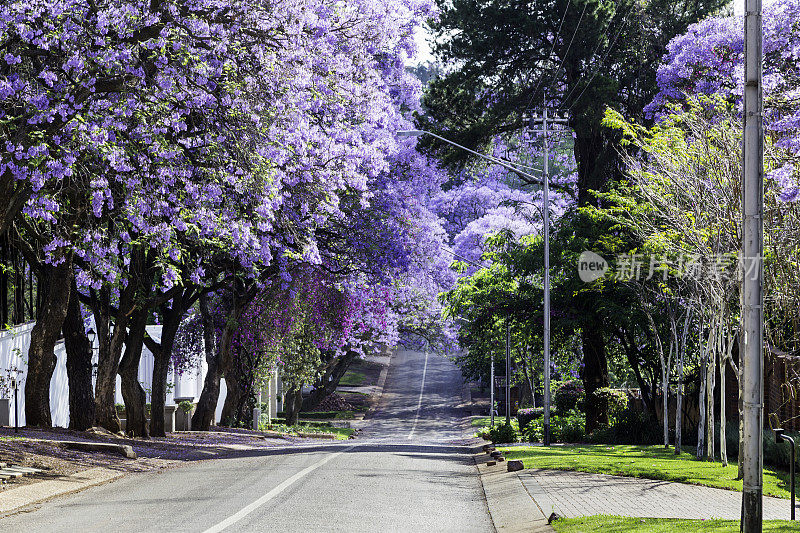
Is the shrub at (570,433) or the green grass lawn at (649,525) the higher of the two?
the green grass lawn at (649,525)

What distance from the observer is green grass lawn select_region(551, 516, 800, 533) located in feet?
32.2

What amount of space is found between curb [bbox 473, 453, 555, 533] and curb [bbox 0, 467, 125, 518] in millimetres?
5897

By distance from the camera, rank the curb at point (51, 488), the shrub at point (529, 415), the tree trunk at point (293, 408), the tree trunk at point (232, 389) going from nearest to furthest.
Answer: the curb at point (51, 488) → the tree trunk at point (232, 389) → the shrub at point (529, 415) → the tree trunk at point (293, 408)

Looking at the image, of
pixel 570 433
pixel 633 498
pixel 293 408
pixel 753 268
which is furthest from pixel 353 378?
pixel 753 268

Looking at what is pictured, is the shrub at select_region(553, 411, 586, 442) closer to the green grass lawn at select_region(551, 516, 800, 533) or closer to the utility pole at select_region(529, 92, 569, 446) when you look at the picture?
the utility pole at select_region(529, 92, 569, 446)

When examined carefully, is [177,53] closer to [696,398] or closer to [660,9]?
[660,9]

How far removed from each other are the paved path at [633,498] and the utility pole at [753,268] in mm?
2730

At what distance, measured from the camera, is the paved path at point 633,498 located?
1159 centimetres

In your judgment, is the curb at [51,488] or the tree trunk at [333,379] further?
the tree trunk at [333,379]

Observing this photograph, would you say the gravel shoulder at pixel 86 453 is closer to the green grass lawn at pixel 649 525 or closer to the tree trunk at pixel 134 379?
the tree trunk at pixel 134 379

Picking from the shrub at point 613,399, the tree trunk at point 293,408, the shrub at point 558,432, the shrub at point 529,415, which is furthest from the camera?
the tree trunk at point 293,408

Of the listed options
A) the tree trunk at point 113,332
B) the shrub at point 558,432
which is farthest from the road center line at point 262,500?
the shrub at point 558,432

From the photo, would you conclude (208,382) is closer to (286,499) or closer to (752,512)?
(286,499)

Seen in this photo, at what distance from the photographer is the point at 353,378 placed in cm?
7506
